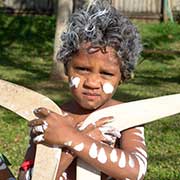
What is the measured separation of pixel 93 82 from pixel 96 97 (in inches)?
2.4

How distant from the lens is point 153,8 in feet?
53.9

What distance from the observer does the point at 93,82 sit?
200cm

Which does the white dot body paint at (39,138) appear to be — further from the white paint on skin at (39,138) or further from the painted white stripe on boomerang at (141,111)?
the painted white stripe on boomerang at (141,111)

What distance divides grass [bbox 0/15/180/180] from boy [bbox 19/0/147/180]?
3.24ft

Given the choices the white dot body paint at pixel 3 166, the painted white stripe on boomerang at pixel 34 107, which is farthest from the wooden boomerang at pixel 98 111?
the white dot body paint at pixel 3 166

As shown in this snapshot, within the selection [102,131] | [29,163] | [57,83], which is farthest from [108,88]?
[57,83]

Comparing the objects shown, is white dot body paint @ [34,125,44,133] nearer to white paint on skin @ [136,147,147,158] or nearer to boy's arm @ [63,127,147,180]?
boy's arm @ [63,127,147,180]

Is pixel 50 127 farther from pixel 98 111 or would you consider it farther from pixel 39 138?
pixel 98 111

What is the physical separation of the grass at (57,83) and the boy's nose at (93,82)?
1071mm

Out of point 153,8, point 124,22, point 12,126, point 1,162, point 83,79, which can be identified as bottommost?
point 153,8

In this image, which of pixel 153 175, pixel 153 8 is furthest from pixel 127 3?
pixel 153 175

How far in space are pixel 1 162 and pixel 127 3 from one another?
14.6 m

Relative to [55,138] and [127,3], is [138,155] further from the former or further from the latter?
[127,3]

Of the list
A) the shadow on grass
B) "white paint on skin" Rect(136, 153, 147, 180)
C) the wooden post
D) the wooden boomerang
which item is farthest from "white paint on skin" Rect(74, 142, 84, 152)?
the wooden post
